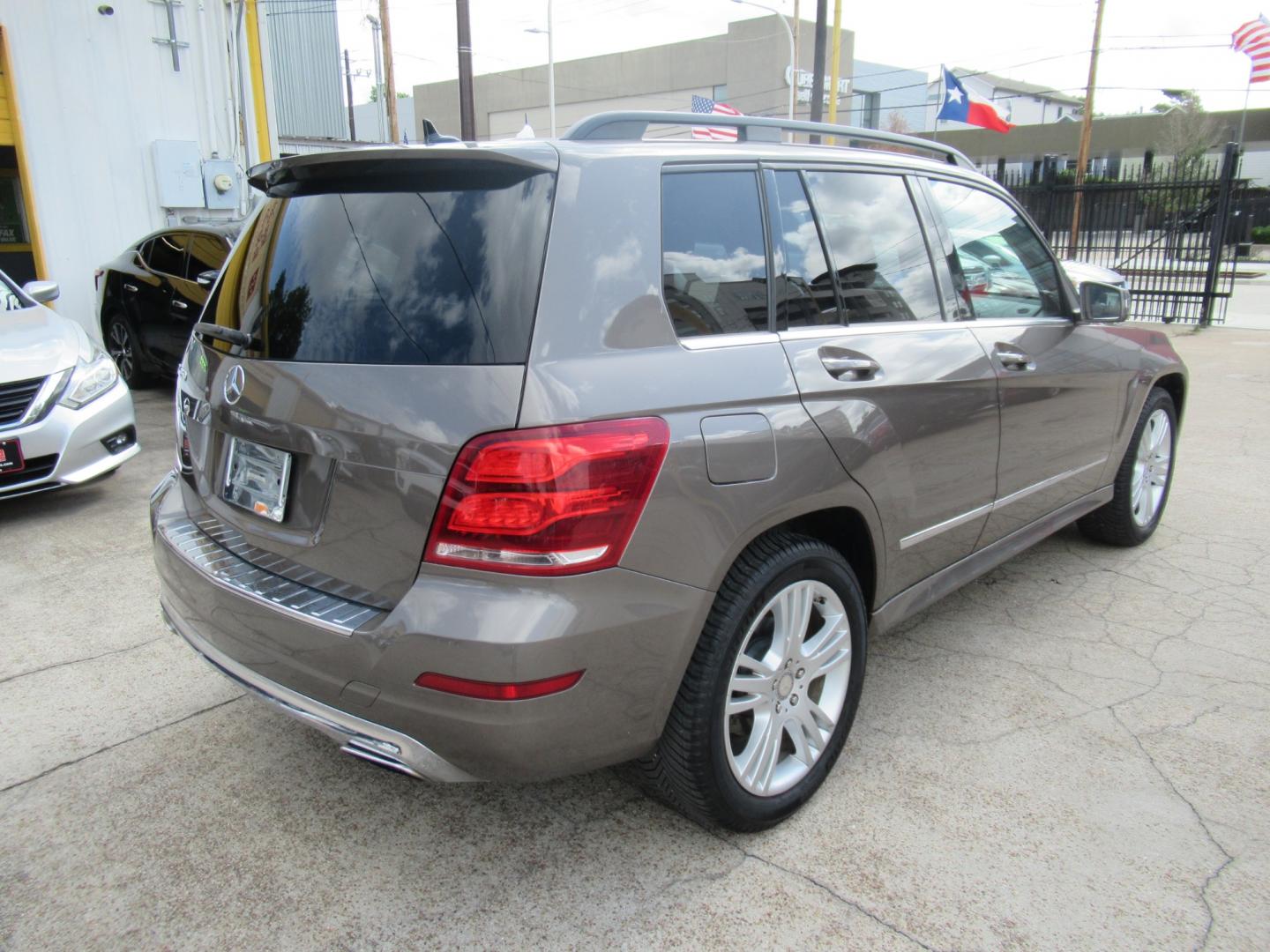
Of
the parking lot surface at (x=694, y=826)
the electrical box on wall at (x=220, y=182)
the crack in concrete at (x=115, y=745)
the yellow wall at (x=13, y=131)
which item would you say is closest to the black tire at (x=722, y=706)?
the parking lot surface at (x=694, y=826)

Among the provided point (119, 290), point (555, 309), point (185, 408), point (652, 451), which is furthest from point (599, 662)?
point (119, 290)

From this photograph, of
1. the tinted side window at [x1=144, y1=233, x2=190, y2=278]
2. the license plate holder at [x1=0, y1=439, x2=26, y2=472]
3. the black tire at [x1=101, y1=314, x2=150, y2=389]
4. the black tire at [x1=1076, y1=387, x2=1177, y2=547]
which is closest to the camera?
the black tire at [x1=1076, y1=387, x2=1177, y2=547]

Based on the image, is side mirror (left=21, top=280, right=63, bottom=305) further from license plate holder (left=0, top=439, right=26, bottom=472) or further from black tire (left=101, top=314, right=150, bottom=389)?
black tire (left=101, top=314, right=150, bottom=389)

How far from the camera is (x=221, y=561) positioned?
2.42 m

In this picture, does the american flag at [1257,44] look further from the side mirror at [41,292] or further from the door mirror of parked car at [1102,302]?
the side mirror at [41,292]

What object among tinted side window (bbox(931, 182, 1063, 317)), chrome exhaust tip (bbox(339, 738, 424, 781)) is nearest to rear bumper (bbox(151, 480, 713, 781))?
chrome exhaust tip (bbox(339, 738, 424, 781))

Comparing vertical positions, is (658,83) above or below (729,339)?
above

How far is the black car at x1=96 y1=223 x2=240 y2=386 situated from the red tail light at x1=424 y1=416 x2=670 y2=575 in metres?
6.00

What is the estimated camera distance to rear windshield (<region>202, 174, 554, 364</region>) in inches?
78.5

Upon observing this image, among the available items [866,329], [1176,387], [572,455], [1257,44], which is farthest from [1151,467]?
[1257,44]

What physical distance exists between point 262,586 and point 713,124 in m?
1.60

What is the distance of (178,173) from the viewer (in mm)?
10664

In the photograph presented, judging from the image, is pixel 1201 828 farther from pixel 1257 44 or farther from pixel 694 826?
pixel 1257 44

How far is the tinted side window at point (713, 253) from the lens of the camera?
7.30ft
